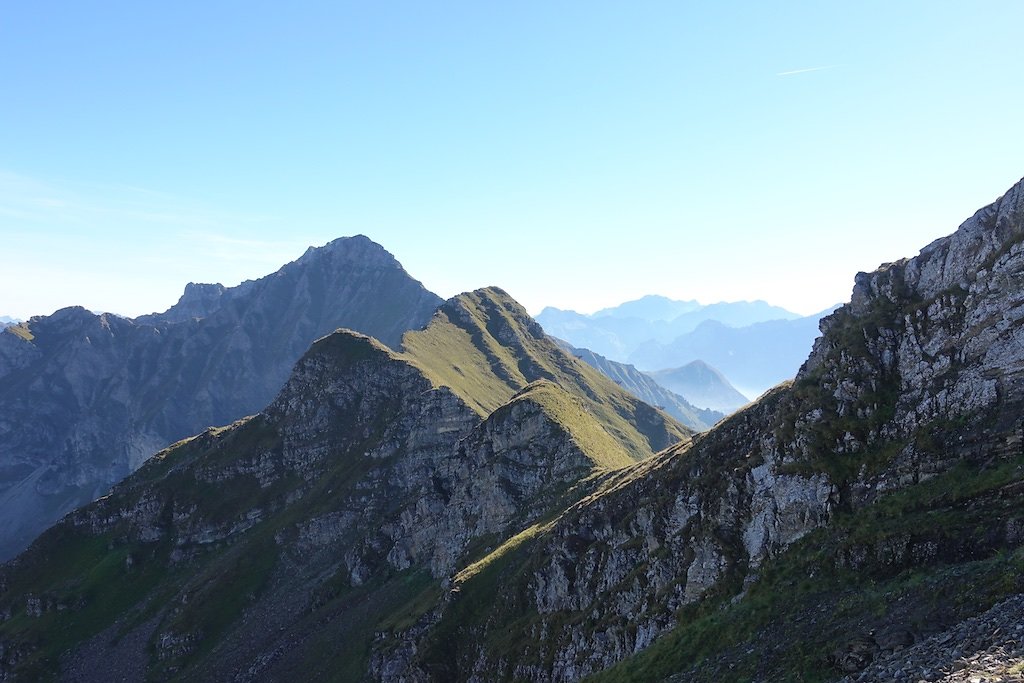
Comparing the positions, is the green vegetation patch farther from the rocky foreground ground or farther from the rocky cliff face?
the rocky cliff face

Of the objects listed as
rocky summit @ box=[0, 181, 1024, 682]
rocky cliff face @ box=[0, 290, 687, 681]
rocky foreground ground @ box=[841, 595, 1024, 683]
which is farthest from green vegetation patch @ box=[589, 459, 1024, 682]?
rocky cliff face @ box=[0, 290, 687, 681]

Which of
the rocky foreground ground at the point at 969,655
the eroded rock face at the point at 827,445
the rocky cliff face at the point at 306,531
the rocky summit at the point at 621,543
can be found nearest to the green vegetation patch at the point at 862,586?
the rocky summit at the point at 621,543

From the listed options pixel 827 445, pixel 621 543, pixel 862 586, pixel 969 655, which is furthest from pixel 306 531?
pixel 969 655

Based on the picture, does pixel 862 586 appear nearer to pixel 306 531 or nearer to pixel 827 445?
pixel 827 445

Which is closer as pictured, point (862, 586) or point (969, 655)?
point (969, 655)

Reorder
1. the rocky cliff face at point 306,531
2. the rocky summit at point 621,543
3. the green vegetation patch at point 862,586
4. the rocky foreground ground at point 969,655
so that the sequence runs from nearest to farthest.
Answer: the rocky foreground ground at point 969,655, the green vegetation patch at point 862,586, the rocky summit at point 621,543, the rocky cliff face at point 306,531

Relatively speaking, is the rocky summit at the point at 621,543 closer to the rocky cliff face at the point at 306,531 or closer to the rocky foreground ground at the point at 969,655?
the rocky foreground ground at the point at 969,655

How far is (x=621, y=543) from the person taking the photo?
73125 millimetres

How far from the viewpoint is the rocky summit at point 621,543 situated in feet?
129

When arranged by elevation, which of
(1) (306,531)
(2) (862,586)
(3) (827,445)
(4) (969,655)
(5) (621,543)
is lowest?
(5) (621,543)

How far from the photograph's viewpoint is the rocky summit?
39469mm

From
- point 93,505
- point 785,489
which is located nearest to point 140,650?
point 93,505

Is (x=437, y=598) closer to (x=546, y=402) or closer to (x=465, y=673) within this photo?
(x=465, y=673)

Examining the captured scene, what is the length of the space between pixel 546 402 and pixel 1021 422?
96382mm
